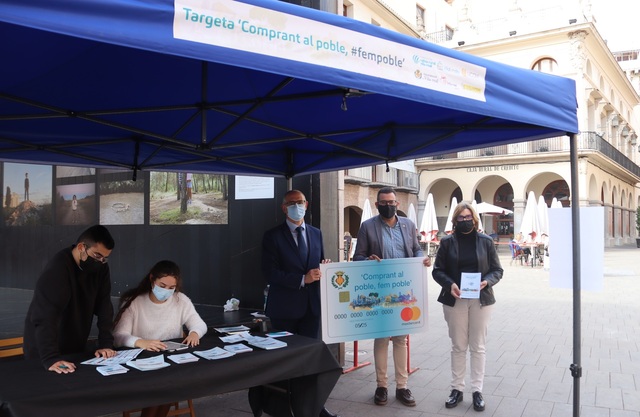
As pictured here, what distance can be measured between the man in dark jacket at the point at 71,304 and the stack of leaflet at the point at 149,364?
28 cm

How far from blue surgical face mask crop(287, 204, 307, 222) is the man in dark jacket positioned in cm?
169

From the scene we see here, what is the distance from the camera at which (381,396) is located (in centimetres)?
492

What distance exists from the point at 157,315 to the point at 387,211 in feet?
7.09

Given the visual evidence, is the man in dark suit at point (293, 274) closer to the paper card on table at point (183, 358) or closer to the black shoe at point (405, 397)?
the black shoe at point (405, 397)

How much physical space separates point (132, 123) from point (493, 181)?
34977mm

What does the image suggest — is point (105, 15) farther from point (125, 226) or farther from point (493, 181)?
point (493, 181)

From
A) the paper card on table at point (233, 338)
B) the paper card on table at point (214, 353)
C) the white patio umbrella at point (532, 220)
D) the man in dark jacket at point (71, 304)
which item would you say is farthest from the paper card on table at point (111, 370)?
the white patio umbrella at point (532, 220)

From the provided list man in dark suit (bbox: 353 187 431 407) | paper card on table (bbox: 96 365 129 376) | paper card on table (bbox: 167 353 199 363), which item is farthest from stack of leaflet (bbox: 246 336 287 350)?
man in dark suit (bbox: 353 187 431 407)

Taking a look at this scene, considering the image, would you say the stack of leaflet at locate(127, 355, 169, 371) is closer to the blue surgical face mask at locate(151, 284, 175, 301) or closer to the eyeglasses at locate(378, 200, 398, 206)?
the blue surgical face mask at locate(151, 284, 175, 301)

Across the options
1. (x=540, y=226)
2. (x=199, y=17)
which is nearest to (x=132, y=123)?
(x=199, y=17)

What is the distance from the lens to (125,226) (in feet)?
28.7

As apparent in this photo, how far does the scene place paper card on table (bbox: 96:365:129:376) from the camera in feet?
9.53

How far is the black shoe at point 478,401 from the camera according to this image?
4.73 m

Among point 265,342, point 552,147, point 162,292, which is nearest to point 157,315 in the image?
point 162,292
